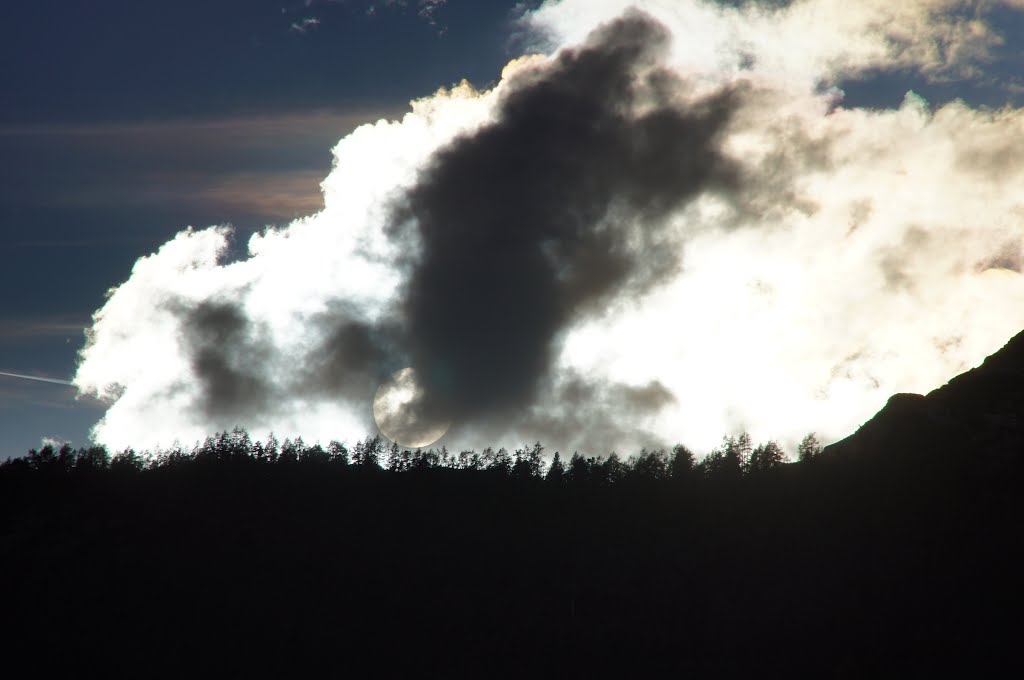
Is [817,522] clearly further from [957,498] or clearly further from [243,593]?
[243,593]

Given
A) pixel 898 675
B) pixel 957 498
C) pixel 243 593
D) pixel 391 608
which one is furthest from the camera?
pixel 957 498

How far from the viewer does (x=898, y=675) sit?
100 m

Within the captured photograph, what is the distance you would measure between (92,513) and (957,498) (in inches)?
6942

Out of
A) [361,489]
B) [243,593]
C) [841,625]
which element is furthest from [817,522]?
[243,593]

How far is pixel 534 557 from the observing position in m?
133

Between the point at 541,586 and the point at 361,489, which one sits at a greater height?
the point at 361,489

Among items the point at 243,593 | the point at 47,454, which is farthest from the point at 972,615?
the point at 47,454

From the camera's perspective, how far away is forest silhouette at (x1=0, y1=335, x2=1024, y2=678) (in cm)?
10900

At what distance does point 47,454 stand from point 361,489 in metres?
88.0

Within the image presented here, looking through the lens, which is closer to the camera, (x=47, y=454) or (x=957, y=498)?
(x=957, y=498)

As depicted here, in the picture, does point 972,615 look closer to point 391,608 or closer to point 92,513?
point 391,608

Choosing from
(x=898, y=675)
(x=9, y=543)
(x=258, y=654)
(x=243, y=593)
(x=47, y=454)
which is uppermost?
(x=47, y=454)

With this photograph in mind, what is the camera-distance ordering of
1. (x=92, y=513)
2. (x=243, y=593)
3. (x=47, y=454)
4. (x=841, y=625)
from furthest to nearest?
(x=47, y=454)
(x=92, y=513)
(x=243, y=593)
(x=841, y=625)

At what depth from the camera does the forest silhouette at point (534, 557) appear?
358 ft
